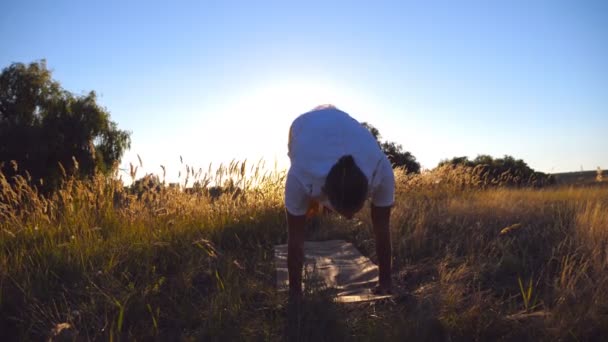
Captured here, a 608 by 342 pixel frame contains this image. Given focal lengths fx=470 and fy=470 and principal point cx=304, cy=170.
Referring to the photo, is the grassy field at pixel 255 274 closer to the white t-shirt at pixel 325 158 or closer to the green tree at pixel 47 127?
the white t-shirt at pixel 325 158

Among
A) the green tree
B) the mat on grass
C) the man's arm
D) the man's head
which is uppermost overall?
the green tree

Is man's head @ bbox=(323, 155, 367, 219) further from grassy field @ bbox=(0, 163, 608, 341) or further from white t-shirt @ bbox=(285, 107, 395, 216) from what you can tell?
grassy field @ bbox=(0, 163, 608, 341)

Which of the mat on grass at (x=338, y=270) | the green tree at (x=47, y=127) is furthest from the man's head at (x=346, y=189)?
the green tree at (x=47, y=127)

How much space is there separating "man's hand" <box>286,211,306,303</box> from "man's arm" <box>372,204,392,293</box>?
59cm

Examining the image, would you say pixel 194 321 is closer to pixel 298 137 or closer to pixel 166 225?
pixel 298 137

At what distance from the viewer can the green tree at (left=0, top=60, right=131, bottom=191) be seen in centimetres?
1789

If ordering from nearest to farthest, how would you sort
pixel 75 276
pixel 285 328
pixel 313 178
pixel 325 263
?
pixel 285 328 → pixel 313 178 → pixel 75 276 → pixel 325 263

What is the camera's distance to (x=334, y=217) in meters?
6.03

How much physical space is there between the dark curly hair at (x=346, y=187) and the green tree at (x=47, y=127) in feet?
55.3

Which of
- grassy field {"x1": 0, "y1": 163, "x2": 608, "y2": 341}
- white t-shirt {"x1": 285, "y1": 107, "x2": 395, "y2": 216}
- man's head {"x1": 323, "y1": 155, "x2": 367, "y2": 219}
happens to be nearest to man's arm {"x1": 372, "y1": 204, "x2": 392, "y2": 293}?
white t-shirt {"x1": 285, "y1": 107, "x2": 395, "y2": 216}

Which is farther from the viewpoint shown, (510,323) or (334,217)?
(334,217)

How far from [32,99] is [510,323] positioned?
21.7 m

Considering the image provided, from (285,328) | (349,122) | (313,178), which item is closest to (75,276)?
(285,328)

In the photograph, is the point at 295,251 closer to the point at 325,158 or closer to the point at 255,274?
the point at 325,158
